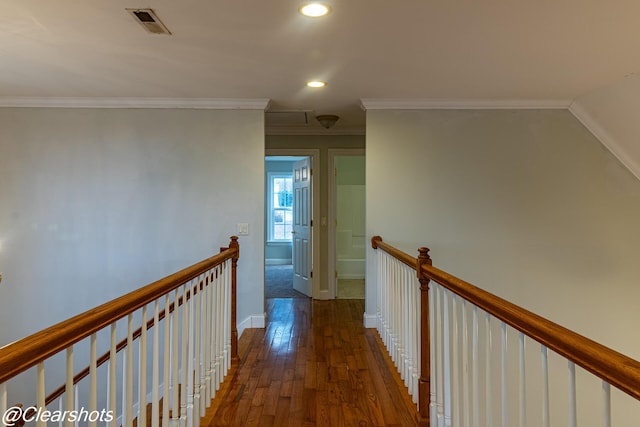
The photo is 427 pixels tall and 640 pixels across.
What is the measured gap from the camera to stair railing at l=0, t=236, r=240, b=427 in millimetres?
921

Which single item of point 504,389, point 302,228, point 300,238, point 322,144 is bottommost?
point 504,389

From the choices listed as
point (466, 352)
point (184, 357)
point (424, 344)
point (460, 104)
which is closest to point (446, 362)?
point (424, 344)

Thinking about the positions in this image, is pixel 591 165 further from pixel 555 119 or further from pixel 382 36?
pixel 382 36

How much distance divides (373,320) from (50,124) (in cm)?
373

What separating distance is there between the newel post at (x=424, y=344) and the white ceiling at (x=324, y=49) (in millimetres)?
1351

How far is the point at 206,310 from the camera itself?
222cm

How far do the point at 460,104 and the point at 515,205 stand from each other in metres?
1.14

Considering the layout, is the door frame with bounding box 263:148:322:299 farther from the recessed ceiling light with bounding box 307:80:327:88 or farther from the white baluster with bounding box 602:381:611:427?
the white baluster with bounding box 602:381:611:427

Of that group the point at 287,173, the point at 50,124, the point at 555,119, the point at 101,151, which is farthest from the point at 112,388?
the point at 287,173

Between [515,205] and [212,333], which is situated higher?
[515,205]

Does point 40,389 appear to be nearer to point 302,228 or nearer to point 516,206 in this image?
point 516,206

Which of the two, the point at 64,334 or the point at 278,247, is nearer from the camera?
the point at 64,334

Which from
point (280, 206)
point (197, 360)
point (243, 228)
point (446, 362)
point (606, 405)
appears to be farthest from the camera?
point (280, 206)

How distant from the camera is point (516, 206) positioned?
3.76 metres
